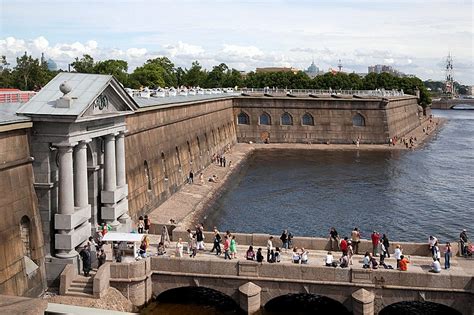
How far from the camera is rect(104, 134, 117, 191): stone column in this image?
3123 cm

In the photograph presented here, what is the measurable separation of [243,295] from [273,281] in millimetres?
1488

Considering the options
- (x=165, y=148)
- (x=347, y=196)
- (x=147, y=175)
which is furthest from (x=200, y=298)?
(x=347, y=196)

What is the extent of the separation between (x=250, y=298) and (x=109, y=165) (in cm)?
1075

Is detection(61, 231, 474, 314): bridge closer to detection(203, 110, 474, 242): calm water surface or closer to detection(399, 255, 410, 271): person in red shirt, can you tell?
detection(399, 255, 410, 271): person in red shirt

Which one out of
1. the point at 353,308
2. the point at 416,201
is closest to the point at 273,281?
the point at 353,308

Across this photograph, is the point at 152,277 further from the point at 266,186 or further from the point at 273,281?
the point at 266,186

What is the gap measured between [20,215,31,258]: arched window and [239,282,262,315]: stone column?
29.8ft

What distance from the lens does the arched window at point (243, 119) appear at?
90.5m

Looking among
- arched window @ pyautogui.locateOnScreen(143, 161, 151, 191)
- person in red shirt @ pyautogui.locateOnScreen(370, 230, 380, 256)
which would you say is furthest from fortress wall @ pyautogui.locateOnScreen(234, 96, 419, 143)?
person in red shirt @ pyautogui.locateOnScreen(370, 230, 380, 256)

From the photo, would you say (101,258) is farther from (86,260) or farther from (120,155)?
(120,155)

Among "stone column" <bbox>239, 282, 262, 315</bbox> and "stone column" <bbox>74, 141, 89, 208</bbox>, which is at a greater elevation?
"stone column" <bbox>74, 141, 89, 208</bbox>

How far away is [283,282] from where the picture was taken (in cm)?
2625

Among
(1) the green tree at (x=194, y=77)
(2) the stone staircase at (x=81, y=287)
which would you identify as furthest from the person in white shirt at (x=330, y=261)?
(1) the green tree at (x=194, y=77)

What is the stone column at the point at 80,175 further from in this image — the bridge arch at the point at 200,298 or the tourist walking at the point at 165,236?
the bridge arch at the point at 200,298
